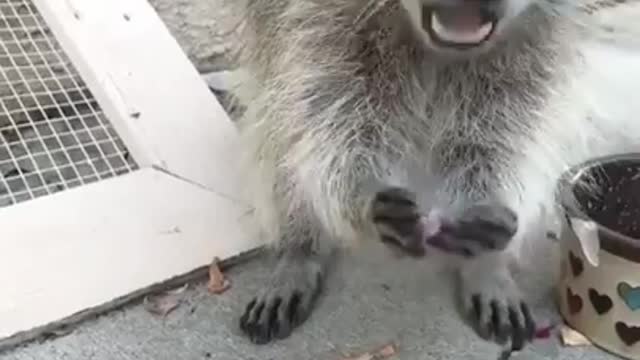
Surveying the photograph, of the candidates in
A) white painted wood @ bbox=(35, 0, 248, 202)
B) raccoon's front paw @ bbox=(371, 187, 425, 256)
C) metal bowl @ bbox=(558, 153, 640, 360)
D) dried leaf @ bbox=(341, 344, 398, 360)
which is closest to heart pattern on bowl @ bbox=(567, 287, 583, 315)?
metal bowl @ bbox=(558, 153, 640, 360)

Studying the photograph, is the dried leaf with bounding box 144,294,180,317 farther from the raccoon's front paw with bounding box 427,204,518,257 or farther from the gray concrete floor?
the raccoon's front paw with bounding box 427,204,518,257

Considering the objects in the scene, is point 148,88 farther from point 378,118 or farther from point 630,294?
point 630,294

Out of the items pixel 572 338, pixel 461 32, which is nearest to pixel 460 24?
pixel 461 32

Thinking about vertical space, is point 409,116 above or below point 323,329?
above

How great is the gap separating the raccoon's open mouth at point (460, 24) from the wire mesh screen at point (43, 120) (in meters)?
0.61

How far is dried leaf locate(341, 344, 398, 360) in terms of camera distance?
1468 millimetres

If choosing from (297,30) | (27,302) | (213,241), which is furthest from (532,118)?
(27,302)

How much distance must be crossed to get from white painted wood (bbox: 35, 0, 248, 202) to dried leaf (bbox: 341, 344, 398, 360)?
314 mm

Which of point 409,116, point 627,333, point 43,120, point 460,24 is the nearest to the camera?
point 460,24

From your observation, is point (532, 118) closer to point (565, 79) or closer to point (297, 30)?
point (565, 79)

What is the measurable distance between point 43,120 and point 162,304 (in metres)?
0.35

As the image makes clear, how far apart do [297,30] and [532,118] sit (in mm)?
263

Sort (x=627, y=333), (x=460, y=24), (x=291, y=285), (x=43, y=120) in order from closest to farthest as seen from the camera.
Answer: (x=460, y=24) < (x=627, y=333) < (x=291, y=285) < (x=43, y=120)

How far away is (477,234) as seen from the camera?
123 cm
